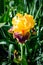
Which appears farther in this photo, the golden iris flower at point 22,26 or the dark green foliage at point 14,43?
the dark green foliage at point 14,43

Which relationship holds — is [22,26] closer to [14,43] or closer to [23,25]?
[23,25]

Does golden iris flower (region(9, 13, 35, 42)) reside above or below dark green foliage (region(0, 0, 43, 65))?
above

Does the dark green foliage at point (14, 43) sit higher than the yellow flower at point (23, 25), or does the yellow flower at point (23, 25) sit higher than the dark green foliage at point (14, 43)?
the yellow flower at point (23, 25)

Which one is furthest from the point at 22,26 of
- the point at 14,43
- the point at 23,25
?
the point at 14,43

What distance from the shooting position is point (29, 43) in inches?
33.2

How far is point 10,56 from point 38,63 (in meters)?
0.10

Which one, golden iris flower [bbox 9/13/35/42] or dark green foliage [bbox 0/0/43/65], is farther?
dark green foliage [bbox 0/0/43/65]

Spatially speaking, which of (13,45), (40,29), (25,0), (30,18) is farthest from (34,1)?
(30,18)

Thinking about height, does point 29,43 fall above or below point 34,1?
below

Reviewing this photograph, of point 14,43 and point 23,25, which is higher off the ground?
point 23,25

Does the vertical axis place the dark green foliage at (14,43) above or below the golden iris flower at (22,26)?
below

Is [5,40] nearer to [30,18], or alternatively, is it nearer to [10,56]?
[10,56]

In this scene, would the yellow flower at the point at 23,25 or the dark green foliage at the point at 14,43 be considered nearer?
the yellow flower at the point at 23,25

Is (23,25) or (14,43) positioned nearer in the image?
(23,25)
